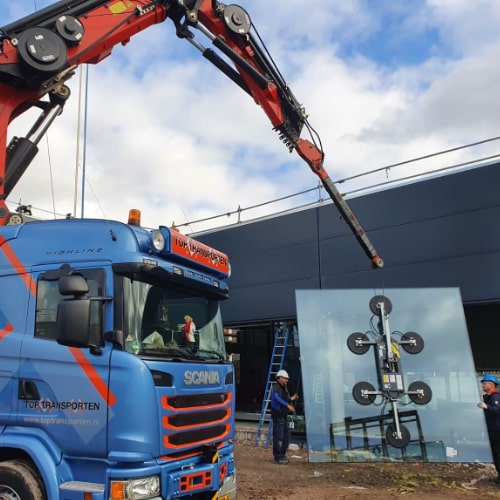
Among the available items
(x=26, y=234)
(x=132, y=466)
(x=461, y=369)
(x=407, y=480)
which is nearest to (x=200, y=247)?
(x=26, y=234)

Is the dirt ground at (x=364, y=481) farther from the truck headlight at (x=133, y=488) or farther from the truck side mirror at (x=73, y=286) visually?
the truck side mirror at (x=73, y=286)

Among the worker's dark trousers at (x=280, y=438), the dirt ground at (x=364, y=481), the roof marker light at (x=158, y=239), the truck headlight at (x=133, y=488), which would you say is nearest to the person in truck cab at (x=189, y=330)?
the roof marker light at (x=158, y=239)

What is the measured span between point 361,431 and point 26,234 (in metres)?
6.46

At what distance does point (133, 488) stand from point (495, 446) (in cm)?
640

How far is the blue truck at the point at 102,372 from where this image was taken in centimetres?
423

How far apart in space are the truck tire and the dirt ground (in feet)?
12.0

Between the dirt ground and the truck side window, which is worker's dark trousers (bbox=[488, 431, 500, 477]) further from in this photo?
the truck side window

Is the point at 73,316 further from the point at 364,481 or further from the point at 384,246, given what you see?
the point at 384,246

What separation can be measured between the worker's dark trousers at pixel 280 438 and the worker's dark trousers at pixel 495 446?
3.62 m

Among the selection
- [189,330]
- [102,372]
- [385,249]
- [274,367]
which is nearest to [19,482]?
[102,372]

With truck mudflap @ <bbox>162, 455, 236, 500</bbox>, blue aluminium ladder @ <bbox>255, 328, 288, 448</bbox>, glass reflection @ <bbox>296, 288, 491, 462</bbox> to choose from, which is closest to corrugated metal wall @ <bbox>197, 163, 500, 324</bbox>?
blue aluminium ladder @ <bbox>255, 328, 288, 448</bbox>

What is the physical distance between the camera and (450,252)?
1073cm

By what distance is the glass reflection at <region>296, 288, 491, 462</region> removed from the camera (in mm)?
8719

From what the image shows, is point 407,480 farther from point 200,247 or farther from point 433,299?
point 200,247
